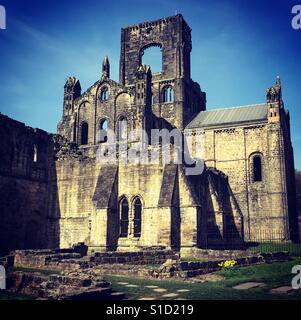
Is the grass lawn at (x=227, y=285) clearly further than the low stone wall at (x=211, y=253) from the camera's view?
No

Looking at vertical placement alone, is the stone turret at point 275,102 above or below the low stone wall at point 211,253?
above

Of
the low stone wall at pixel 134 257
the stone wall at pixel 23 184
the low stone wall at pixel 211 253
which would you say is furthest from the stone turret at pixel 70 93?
the low stone wall at pixel 134 257

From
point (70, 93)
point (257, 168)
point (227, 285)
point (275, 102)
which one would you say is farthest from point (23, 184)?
point (275, 102)

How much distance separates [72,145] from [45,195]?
6060 mm

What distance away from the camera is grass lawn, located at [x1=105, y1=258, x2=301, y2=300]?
9906 mm

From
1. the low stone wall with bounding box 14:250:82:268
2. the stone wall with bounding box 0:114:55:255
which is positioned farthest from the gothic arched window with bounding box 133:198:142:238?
the stone wall with bounding box 0:114:55:255

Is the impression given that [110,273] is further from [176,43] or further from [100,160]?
[176,43]

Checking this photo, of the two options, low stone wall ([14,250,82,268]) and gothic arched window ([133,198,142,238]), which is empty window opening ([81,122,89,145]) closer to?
gothic arched window ([133,198,142,238])

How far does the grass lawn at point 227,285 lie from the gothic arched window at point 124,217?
31.2 ft

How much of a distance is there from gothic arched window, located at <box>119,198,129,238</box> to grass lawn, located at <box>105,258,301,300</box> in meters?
9.52

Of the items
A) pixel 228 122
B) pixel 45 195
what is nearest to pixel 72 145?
pixel 45 195

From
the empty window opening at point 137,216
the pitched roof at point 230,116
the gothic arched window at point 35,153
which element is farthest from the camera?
the pitched roof at point 230,116

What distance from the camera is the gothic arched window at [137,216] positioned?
77.2ft

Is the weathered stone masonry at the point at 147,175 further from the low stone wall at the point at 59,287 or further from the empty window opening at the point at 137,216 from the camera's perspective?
the low stone wall at the point at 59,287
